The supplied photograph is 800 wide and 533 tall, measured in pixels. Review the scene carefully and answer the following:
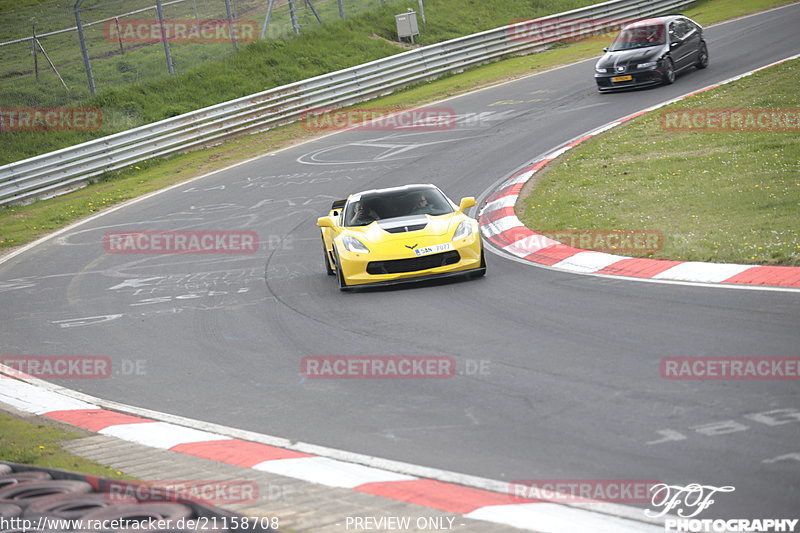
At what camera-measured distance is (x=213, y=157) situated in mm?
24875

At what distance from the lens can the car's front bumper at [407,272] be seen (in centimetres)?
1102

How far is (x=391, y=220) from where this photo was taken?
1184cm

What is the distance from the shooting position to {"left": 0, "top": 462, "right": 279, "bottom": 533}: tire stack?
425cm

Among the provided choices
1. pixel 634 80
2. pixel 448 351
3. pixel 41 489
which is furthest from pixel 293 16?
pixel 41 489

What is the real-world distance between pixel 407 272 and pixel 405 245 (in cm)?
35

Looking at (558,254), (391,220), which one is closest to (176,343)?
(391,220)

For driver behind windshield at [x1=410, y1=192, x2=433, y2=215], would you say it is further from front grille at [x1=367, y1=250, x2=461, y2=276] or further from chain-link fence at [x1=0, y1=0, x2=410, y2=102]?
chain-link fence at [x1=0, y1=0, x2=410, y2=102]

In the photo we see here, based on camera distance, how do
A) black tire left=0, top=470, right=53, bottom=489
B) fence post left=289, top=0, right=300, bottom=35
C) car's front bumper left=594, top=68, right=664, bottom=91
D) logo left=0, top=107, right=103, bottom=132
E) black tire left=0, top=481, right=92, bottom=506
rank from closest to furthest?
black tire left=0, top=481, right=92, bottom=506, black tire left=0, top=470, right=53, bottom=489, car's front bumper left=594, top=68, right=664, bottom=91, logo left=0, top=107, right=103, bottom=132, fence post left=289, top=0, right=300, bottom=35

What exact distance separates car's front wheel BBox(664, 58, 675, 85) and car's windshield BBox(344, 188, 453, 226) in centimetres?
1450

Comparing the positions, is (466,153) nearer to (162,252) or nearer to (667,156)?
(667,156)

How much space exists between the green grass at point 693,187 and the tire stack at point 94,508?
284 inches

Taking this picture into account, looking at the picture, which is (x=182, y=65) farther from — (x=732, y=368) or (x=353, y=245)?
(x=732, y=368)

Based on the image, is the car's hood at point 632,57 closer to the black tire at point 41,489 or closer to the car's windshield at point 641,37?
the car's windshield at point 641,37

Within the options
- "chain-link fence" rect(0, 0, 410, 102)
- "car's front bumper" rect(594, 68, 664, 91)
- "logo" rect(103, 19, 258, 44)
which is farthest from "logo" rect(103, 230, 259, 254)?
"logo" rect(103, 19, 258, 44)
